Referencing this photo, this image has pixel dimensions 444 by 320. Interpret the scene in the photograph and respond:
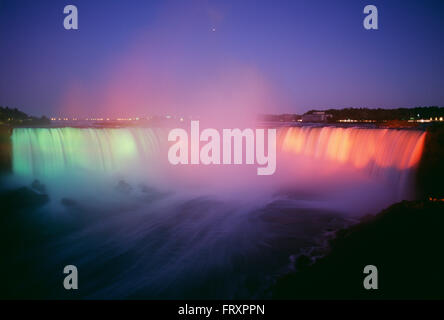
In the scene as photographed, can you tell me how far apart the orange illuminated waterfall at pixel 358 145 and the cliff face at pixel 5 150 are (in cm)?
2216

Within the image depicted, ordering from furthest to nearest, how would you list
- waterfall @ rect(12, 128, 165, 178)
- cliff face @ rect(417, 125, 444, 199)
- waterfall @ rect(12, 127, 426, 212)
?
waterfall @ rect(12, 128, 165, 178) → waterfall @ rect(12, 127, 426, 212) → cliff face @ rect(417, 125, 444, 199)

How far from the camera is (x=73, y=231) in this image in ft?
34.1

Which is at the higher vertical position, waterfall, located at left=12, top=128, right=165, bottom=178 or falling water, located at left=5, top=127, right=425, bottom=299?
waterfall, located at left=12, top=128, right=165, bottom=178

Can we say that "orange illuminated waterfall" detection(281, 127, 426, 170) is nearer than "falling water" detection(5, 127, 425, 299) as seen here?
No

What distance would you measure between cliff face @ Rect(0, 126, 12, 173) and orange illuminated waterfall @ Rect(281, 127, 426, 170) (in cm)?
2216

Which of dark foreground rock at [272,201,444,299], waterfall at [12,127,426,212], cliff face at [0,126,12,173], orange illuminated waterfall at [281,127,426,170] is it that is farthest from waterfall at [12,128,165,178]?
dark foreground rock at [272,201,444,299]

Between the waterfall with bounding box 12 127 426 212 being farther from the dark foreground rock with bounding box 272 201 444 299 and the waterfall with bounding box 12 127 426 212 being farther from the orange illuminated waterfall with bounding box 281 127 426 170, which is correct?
the dark foreground rock with bounding box 272 201 444 299

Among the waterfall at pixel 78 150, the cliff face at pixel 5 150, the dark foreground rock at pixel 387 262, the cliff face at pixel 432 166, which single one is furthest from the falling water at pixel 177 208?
the dark foreground rock at pixel 387 262

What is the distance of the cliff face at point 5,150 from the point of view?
15.0 m

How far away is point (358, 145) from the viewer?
19.3 metres

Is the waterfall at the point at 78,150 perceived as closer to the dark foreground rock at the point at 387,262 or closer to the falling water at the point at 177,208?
the falling water at the point at 177,208

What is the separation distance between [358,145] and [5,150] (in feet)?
76.8

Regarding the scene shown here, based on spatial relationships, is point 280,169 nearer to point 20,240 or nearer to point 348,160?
point 348,160

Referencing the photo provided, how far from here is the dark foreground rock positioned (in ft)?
16.9
